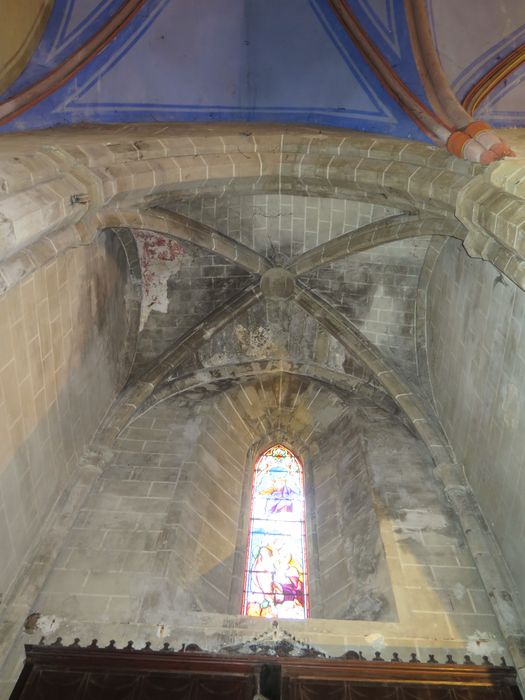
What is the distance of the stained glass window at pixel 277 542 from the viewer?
257 inches

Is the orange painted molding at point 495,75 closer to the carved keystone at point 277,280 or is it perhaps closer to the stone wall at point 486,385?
the stone wall at point 486,385

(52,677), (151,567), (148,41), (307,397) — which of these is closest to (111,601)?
(151,567)

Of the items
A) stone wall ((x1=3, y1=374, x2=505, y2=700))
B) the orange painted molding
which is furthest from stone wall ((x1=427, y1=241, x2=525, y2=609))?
the orange painted molding

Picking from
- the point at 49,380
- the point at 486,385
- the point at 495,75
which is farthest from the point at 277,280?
the point at 495,75

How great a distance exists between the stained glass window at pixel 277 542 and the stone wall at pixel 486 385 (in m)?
2.29

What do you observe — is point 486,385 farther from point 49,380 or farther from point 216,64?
point 216,64

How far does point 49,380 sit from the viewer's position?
20.5 ft

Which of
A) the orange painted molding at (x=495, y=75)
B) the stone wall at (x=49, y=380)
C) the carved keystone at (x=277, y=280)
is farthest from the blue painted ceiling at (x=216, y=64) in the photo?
the carved keystone at (x=277, y=280)

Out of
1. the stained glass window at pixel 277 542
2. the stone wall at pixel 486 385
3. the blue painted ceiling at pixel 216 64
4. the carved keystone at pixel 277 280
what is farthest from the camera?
the carved keystone at pixel 277 280

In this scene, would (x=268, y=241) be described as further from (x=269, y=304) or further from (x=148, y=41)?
(x=148, y=41)

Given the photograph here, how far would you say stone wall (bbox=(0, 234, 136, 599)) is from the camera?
17.6 feet

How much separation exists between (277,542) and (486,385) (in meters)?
3.26

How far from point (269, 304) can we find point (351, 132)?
10.5 feet

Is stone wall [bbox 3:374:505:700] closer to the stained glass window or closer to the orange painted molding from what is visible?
the stained glass window
